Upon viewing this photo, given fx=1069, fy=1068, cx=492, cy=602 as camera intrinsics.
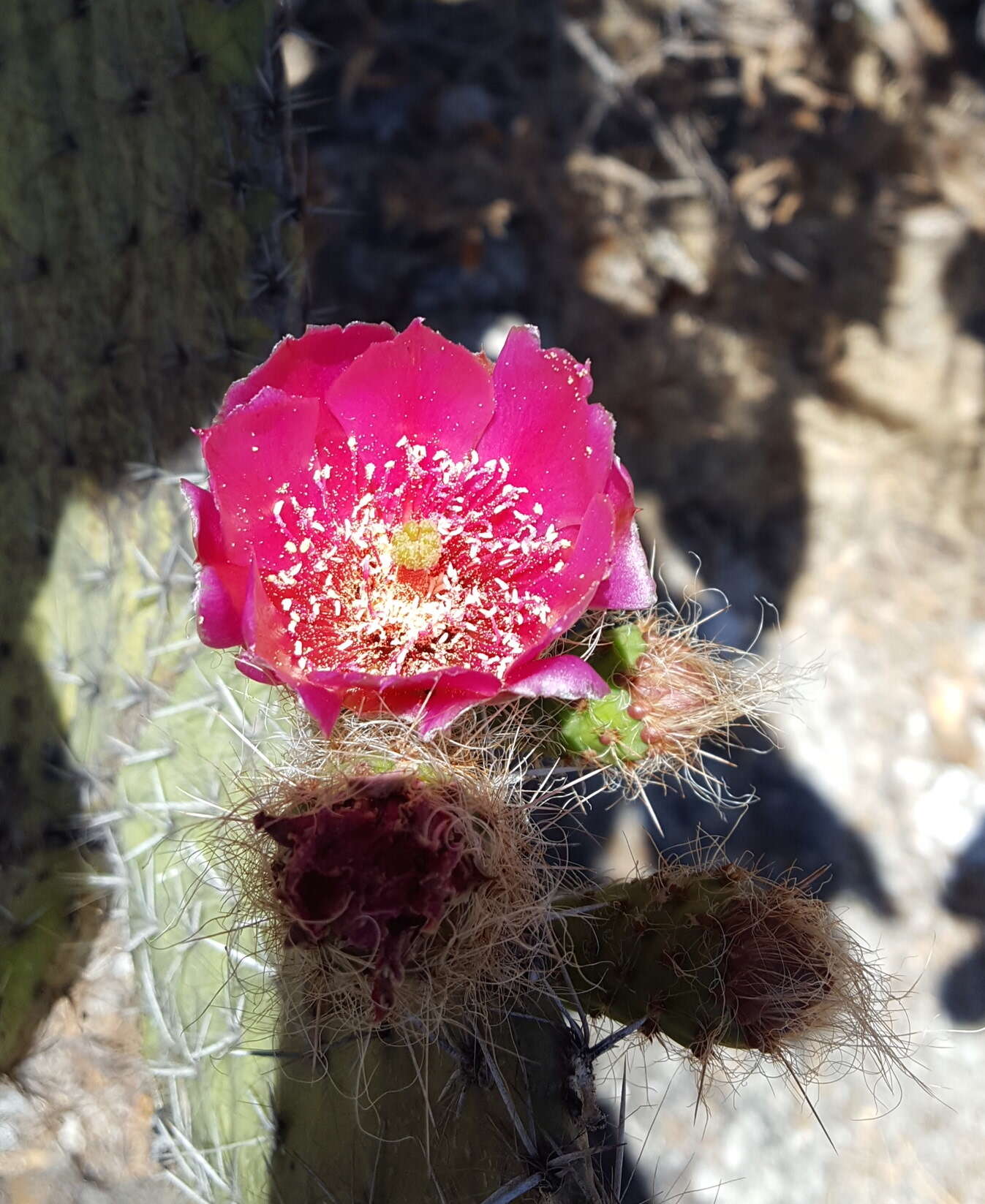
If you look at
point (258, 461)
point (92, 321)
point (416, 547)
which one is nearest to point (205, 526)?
point (258, 461)

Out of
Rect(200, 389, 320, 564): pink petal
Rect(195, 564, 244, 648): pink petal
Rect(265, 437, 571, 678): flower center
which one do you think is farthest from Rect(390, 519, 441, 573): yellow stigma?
Rect(195, 564, 244, 648): pink petal

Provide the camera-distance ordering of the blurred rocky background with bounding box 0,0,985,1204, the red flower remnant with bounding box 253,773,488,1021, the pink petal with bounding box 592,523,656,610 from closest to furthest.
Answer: the red flower remnant with bounding box 253,773,488,1021, the pink petal with bounding box 592,523,656,610, the blurred rocky background with bounding box 0,0,985,1204

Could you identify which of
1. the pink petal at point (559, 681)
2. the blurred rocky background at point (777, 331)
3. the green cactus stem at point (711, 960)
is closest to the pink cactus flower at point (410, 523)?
the pink petal at point (559, 681)

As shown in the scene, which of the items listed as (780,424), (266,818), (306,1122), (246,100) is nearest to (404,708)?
(266,818)

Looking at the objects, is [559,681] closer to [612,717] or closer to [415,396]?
[612,717]

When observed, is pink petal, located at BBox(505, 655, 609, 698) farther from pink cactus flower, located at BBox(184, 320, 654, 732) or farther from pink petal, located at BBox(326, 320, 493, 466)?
pink petal, located at BBox(326, 320, 493, 466)

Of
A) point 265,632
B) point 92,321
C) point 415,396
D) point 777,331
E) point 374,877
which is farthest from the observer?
point 777,331
